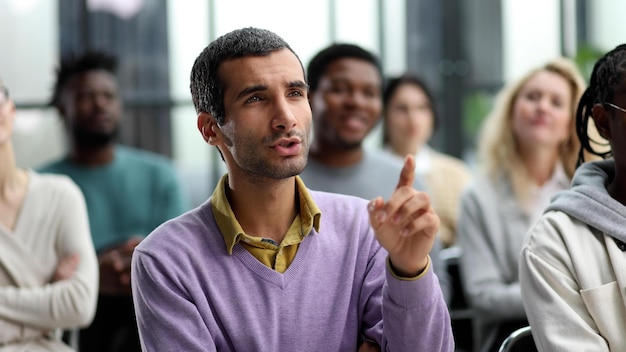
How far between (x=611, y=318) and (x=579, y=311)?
65 millimetres

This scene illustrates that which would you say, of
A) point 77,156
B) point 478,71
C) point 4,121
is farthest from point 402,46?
point 4,121

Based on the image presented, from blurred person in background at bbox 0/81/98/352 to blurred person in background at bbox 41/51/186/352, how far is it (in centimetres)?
90

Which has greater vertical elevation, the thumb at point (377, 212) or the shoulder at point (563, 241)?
the thumb at point (377, 212)

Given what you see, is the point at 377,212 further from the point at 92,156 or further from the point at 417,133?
the point at 417,133

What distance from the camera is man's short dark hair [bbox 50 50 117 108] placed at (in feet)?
13.4

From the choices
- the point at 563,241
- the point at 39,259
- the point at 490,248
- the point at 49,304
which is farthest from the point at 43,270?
the point at 490,248

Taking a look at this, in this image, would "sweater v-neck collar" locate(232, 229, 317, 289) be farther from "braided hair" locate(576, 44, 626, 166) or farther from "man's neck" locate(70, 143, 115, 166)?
"man's neck" locate(70, 143, 115, 166)

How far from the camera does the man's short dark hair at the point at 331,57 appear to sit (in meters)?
3.37

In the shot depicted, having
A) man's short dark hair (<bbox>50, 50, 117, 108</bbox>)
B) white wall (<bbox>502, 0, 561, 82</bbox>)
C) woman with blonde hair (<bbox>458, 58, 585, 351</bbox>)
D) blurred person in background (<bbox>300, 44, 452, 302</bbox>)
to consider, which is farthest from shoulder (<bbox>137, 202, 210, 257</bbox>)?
white wall (<bbox>502, 0, 561, 82</bbox>)

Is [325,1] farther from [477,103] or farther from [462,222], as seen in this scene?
[462,222]

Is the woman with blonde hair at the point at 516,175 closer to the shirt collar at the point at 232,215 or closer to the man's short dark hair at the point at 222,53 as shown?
the shirt collar at the point at 232,215

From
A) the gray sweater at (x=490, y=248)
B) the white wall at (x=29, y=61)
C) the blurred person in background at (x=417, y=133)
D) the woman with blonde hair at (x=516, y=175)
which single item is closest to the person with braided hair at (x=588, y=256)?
the gray sweater at (x=490, y=248)

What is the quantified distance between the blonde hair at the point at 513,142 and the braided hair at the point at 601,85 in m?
1.04

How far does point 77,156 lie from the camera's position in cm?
383
